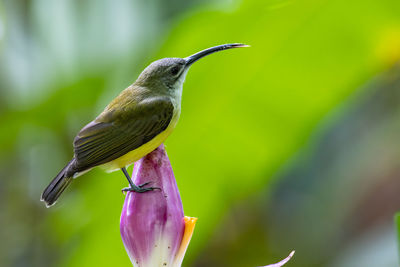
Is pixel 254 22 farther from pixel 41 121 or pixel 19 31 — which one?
pixel 19 31

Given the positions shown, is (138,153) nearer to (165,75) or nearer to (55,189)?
(55,189)

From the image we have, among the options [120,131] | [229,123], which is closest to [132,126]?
[120,131]

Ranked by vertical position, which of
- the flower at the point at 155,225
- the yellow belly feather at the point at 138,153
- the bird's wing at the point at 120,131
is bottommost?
the flower at the point at 155,225

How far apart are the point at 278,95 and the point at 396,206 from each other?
2.97 feet

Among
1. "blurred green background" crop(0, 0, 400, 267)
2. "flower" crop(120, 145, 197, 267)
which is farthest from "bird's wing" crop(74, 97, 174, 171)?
"blurred green background" crop(0, 0, 400, 267)

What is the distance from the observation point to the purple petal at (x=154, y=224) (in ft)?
3.15

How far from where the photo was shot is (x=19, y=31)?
247 centimetres

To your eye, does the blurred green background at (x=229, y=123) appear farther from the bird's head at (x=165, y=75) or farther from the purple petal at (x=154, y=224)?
the purple petal at (x=154, y=224)

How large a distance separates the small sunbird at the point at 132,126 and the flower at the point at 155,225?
19 mm

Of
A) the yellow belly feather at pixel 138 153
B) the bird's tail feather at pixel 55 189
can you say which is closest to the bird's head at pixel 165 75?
the yellow belly feather at pixel 138 153

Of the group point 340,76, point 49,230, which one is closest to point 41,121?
point 49,230

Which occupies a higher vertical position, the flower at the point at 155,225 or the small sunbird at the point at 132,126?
the small sunbird at the point at 132,126

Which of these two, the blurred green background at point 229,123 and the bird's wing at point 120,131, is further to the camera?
the blurred green background at point 229,123

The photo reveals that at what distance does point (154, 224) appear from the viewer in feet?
3.14
